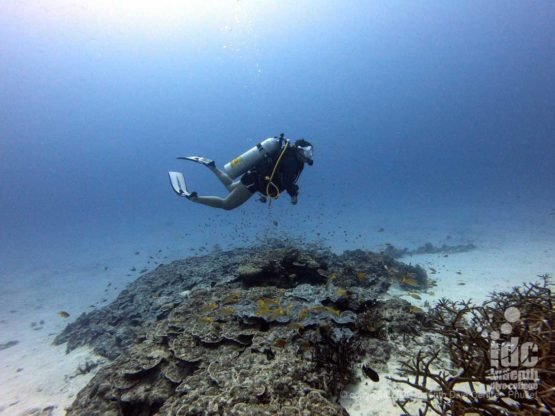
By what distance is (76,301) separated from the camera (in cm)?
1842

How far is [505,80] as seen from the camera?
4958 inches

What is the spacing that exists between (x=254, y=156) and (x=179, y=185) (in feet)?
10.9

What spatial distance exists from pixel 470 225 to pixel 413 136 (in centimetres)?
14765

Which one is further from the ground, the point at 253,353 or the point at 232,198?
the point at 232,198

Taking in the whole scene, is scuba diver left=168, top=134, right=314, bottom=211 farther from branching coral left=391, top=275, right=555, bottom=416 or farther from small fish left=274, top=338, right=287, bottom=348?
branching coral left=391, top=275, right=555, bottom=416

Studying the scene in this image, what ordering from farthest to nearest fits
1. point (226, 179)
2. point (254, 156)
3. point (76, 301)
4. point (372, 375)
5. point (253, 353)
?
point (76, 301) → point (226, 179) → point (254, 156) → point (253, 353) → point (372, 375)

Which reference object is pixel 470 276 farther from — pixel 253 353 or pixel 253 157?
pixel 253 353

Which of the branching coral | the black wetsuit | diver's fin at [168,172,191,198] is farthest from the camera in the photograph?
diver's fin at [168,172,191,198]

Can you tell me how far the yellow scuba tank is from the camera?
28.4 ft

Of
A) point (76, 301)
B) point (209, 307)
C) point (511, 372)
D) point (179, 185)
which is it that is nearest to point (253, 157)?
point (179, 185)

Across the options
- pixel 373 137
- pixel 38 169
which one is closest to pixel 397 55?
pixel 373 137

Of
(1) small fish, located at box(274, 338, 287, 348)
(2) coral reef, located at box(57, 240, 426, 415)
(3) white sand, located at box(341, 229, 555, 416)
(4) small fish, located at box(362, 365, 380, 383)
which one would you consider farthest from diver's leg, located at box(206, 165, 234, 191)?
(3) white sand, located at box(341, 229, 555, 416)

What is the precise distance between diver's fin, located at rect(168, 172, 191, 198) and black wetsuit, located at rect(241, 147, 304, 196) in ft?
8.46

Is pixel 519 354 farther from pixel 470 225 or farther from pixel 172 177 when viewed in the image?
pixel 470 225
